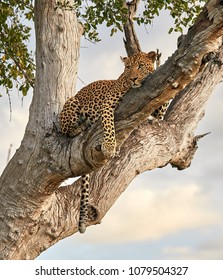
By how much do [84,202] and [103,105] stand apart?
5.40 ft

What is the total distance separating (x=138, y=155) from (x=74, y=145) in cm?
127

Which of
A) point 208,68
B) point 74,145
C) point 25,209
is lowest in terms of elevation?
point 25,209

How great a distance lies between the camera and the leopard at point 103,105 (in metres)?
6.59

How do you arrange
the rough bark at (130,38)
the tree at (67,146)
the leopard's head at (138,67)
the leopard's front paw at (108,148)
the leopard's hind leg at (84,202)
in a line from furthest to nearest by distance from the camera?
1. the rough bark at (130,38)
2. the leopard's hind leg at (84,202)
3. the leopard's head at (138,67)
4. the tree at (67,146)
5. the leopard's front paw at (108,148)

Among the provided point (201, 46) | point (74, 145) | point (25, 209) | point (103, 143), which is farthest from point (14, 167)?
point (201, 46)

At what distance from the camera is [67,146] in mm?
7230

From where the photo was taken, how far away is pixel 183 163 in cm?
913

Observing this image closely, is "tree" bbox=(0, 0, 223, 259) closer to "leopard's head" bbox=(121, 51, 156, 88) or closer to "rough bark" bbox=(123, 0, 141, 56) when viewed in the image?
"leopard's head" bbox=(121, 51, 156, 88)

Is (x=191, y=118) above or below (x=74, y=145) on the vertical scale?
above

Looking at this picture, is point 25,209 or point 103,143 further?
point 25,209

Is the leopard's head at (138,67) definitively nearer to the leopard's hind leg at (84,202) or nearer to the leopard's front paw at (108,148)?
the leopard's front paw at (108,148)

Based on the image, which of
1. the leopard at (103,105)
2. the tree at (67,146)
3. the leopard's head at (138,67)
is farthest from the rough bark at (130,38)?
the leopard's head at (138,67)

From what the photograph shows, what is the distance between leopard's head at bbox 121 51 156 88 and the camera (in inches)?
274
